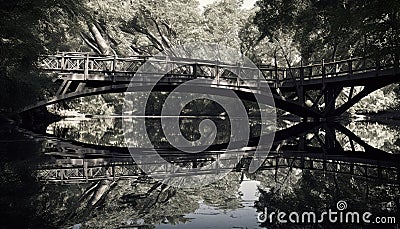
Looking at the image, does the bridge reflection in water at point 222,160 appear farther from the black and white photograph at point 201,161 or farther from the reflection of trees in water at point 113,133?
the reflection of trees in water at point 113,133

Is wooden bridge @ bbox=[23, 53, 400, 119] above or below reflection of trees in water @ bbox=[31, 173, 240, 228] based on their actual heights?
above

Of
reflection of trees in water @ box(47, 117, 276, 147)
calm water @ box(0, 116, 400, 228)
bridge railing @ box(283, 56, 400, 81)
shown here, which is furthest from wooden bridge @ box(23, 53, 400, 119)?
calm water @ box(0, 116, 400, 228)

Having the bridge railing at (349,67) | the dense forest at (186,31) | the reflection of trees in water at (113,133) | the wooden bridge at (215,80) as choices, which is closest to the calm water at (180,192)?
the dense forest at (186,31)

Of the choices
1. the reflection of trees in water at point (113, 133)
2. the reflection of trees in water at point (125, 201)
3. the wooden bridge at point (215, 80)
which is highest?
the wooden bridge at point (215, 80)

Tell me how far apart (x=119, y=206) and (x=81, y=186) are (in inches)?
59.4

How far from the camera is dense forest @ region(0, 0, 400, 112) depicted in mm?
12422

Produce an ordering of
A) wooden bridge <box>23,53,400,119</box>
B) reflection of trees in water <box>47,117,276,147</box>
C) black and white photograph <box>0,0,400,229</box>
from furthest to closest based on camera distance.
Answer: wooden bridge <box>23,53,400,119</box> < reflection of trees in water <box>47,117,276,147</box> < black and white photograph <box>0,0,400,229</box>

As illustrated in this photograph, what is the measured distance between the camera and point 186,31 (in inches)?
1348

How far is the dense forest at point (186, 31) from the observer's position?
40.8 ft

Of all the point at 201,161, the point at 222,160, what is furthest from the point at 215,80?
the point at 201,161

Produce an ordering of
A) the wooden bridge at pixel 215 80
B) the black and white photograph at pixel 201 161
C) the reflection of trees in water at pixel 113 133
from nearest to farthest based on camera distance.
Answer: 1. the black and white photograph at pixel 201 161
2. the reflection of trees in water at pixel 113 133
3. the wooden bridge at pixel 215 80

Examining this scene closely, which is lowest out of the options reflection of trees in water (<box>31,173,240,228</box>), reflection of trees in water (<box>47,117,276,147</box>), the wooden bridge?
reflection of trees in water (<box>31,173,240,228</box>)

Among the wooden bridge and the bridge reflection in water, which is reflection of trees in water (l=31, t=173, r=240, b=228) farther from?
the wooden bridge

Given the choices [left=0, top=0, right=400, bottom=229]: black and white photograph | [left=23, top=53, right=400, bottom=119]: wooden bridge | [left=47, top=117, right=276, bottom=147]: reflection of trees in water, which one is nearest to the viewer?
[left=0, top=0, right=400, bottom=229]: black and white photograph
